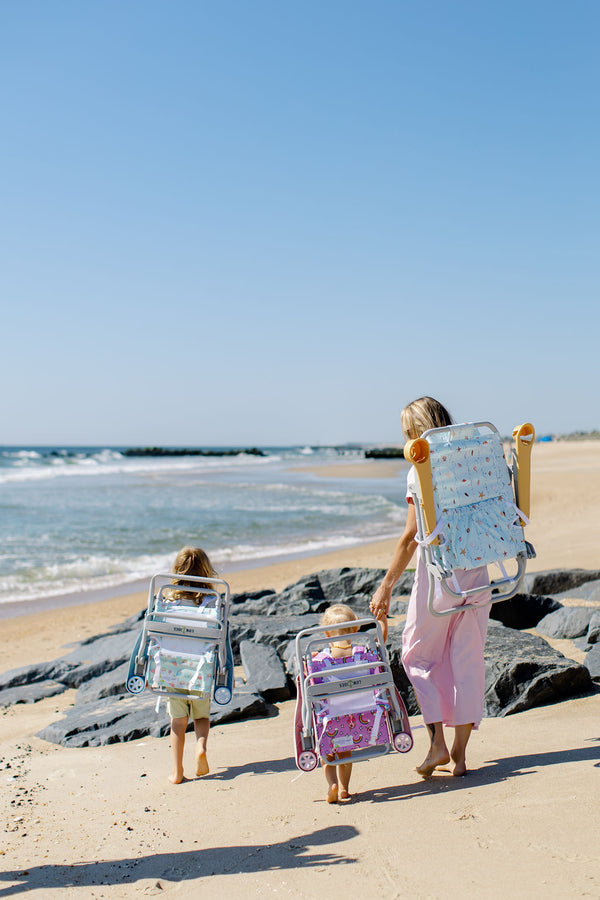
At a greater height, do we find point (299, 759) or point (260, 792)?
point (299, 759)

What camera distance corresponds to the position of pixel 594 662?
531 centimetres

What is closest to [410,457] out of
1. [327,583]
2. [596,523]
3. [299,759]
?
[299,759]

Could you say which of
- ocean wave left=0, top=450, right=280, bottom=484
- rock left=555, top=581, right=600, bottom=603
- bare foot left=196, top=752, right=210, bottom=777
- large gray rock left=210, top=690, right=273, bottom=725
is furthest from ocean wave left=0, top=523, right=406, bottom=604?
ocean wave left=0, top=450, right=280, bottom=484

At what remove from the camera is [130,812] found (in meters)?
3.79

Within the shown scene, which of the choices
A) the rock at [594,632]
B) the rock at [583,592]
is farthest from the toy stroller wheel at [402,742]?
the rock at [583,592]

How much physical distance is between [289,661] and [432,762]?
2296 millimetres

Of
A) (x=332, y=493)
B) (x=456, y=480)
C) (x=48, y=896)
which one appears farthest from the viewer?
(x=332, y=493)

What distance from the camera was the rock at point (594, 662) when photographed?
17.0ft

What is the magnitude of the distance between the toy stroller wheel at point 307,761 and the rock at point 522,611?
4.06m

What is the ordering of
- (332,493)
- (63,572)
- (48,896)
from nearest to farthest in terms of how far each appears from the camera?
(48,896), (63,572), (332,493)

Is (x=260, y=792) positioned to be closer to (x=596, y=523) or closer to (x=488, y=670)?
(x=488, y=670)

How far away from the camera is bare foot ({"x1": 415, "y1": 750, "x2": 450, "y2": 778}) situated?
3.76m

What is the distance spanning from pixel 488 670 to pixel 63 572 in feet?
34.7

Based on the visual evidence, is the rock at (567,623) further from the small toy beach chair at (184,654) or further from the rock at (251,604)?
the small toy beach chair at (184,654)
